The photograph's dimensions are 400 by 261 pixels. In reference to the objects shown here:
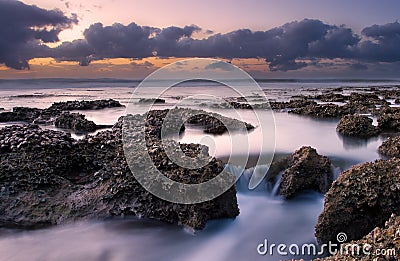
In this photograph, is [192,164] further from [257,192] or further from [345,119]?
[345,119]

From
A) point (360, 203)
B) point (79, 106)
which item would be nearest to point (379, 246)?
point (360, 203)

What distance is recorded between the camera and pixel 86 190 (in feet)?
20.3

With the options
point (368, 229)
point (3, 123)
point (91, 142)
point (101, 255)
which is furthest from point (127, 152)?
point (3, 123)

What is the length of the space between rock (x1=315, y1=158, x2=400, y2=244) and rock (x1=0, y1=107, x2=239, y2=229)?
5.69 ft

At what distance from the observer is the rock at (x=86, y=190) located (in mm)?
5734

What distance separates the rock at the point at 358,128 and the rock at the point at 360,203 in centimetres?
772

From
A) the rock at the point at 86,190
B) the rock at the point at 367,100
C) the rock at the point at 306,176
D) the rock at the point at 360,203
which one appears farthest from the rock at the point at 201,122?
the rock at the point at 367,100

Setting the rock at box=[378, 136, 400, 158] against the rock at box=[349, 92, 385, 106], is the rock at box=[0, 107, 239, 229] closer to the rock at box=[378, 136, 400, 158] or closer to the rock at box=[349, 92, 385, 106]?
the rock at box=[378, 136, 400, 158]

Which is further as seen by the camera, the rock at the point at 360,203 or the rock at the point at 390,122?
the rock at the point at 390,122

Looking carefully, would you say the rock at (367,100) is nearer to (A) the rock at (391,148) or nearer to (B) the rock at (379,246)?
(A) the rock at (391,148)

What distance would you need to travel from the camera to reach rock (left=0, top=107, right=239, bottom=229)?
5.73m

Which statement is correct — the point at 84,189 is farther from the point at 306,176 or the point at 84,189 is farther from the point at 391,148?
the point at 391,148

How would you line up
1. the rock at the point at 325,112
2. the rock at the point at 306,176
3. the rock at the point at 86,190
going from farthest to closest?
the rock at the point at 325,112 < the rock at the point at 306,176 < the rock at the point at 86,190

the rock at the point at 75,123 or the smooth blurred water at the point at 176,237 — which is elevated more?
the rock at the point at 75,123
